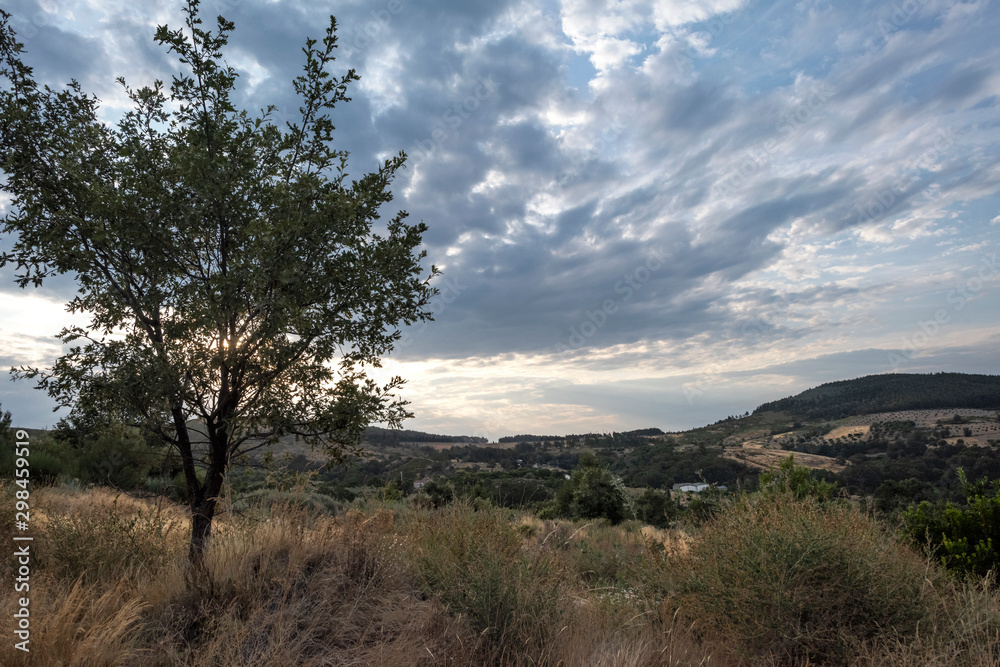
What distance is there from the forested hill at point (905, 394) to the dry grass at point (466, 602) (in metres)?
91.2

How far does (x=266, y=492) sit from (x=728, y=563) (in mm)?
5593

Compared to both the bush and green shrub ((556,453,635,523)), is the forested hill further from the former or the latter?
the bush

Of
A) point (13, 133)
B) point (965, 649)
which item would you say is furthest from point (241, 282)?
point (965, 649)

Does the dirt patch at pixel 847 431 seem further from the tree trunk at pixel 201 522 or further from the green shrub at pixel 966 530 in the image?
the tree trunk at pixel 201 522

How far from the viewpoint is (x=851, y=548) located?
5.13 meters

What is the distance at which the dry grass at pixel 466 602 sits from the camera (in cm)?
410

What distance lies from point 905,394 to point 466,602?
315ft

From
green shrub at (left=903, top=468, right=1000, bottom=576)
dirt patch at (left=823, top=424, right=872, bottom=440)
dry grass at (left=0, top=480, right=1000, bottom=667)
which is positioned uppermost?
dry grass at (left=0, top=480, right=1000, bottom=667)

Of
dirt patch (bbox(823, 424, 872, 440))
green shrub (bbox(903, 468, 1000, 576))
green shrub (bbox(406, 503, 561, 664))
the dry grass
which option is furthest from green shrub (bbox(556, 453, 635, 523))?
dirt patch (bbox(823, 424, 872, 440))

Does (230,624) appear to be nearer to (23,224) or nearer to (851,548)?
(23,224)

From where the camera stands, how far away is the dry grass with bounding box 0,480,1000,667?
13.4 feet

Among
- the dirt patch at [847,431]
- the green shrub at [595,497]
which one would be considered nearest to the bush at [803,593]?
the green shrub at [595,497]

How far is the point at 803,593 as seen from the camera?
4762mm

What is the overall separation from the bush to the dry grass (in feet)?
0.07
